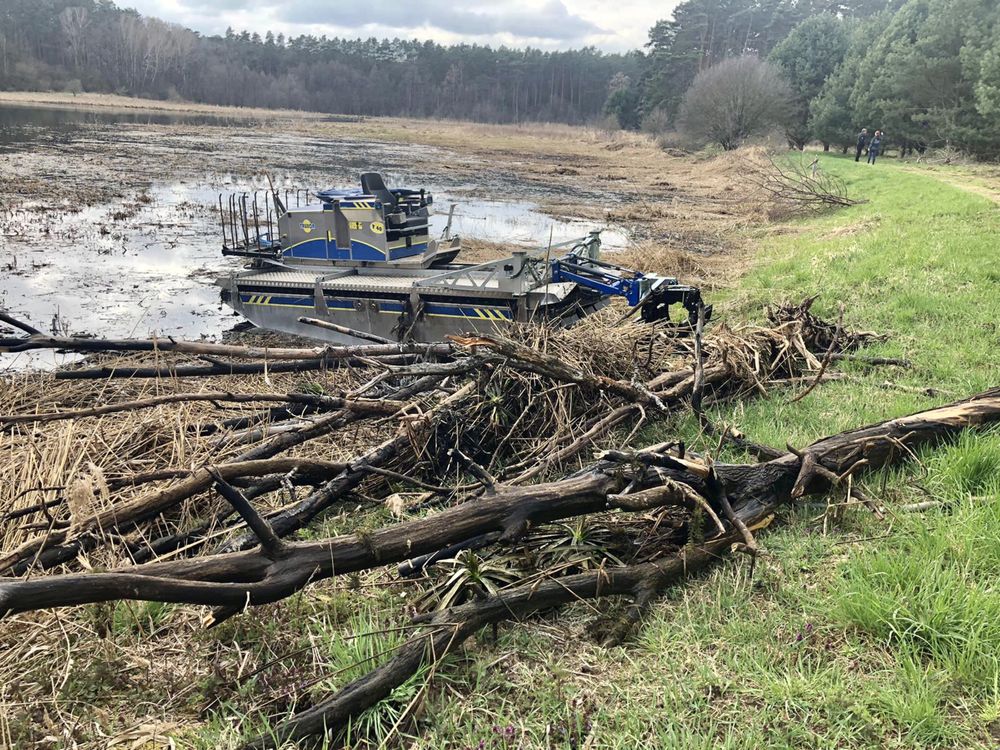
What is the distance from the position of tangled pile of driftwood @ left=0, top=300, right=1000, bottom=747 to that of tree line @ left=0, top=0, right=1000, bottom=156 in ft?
95.5

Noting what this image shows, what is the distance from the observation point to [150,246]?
1880 centimetres

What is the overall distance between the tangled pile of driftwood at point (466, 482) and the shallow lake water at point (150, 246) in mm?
6787

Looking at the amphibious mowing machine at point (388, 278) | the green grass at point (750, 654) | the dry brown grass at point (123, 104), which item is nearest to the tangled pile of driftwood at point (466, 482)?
the green grass at point (750, 654)

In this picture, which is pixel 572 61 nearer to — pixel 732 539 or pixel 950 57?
pixel 950 57

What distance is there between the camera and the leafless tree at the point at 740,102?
4438 cm

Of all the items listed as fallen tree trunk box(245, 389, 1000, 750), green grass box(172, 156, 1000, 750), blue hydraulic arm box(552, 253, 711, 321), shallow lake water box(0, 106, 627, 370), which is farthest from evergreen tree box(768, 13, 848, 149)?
green grass box(172, 156, 1000, 750)

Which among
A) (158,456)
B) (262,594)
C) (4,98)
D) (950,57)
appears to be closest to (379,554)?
(262,594)

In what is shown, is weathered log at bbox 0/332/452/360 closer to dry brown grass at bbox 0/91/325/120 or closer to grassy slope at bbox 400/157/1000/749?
grassy slope at bbox 400/157/1000/749

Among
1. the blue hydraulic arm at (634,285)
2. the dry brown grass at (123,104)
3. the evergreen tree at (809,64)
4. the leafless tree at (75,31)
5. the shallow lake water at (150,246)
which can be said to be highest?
the leafless tree at (75,31)

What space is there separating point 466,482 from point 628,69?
130264 millimetres

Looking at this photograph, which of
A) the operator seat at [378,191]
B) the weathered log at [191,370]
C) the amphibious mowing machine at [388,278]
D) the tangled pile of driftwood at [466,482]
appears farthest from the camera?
the operator seat at [378,191]

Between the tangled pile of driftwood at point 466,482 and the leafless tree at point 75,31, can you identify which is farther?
the leafless tree at point 75,31

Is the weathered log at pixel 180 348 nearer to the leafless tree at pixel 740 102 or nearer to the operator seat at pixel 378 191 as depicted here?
the operator seat at pixel 378 191

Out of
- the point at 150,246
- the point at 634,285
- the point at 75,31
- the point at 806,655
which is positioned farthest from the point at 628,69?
the point at 806,655
